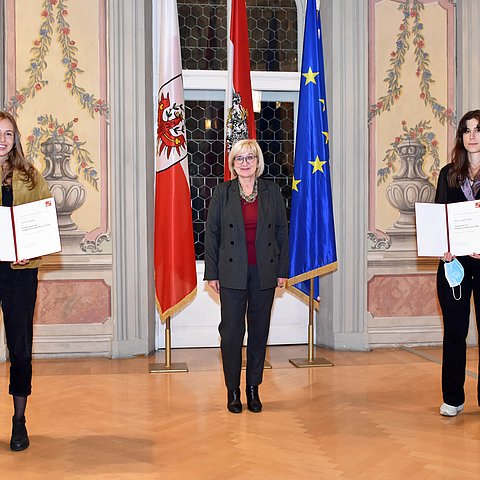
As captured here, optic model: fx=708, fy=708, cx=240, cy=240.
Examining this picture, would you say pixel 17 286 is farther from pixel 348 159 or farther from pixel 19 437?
pixel 348 159

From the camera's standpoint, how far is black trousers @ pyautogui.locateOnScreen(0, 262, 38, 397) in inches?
135

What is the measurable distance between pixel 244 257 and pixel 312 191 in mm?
1500

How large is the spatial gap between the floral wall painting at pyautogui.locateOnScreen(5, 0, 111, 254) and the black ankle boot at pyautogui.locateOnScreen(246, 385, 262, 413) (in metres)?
2.16

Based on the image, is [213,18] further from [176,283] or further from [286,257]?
[286,257]

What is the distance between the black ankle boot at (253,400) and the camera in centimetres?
420

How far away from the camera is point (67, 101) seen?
19.0 ft

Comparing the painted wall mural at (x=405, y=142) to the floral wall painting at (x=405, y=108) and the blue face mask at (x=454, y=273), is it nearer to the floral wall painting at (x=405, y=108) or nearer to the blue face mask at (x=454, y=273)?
the floral wall painting at (x=405, y=108)

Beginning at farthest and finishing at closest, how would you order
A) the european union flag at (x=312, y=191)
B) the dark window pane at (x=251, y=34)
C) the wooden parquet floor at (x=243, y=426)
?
the dark window pane at (x=251, y=34) → the european union flag at (x=312, y=191) → the wooden parquet floor at (x=243, y=426)

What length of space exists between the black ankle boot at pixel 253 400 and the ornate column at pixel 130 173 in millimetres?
1881

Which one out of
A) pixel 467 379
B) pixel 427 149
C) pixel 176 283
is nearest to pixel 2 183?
pixel 176 283

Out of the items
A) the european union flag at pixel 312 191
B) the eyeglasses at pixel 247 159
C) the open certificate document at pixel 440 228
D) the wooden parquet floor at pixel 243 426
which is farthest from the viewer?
the european union flag at pixel 312 191

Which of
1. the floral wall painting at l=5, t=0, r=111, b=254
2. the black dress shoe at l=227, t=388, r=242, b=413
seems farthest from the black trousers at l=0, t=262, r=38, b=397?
the floral wall painting at l=5, t=0, r=111, b=254

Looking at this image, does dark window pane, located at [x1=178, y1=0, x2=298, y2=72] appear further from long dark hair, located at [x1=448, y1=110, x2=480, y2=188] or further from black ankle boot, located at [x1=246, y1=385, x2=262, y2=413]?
black ankle boot, located at [x1=246, y1=385, x2=262, y2=413]

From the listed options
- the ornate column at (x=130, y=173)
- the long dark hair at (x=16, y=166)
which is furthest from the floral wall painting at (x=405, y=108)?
the long dark hair at (x=16, y=166)
